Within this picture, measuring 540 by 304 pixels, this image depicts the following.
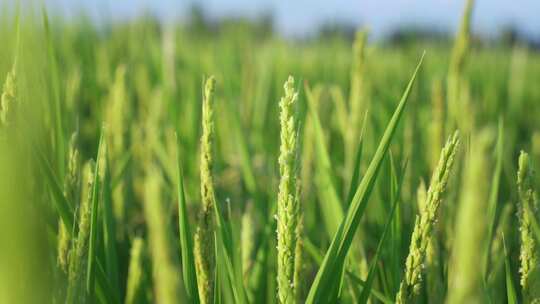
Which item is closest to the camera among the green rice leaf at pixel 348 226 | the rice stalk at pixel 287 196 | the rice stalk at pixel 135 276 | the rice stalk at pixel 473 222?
the rice stalk at pixel 473 222

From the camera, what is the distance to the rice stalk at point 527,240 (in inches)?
22.0

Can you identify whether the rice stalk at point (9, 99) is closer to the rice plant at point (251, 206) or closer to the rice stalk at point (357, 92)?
the rice plant at point (251, 206)

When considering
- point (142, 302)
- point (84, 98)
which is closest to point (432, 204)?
point (142, 302)

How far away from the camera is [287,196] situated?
1.59 ft

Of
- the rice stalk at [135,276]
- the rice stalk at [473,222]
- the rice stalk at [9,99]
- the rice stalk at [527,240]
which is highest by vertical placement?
the rice stalk at [9,99]

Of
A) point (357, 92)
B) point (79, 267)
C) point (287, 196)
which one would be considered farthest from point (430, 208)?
point (357, 92)

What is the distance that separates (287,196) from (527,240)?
9.8 inches

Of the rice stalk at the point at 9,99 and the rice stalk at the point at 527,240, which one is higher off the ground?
the rice stalk at the point at 9,99

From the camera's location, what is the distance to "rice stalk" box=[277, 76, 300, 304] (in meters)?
0.48

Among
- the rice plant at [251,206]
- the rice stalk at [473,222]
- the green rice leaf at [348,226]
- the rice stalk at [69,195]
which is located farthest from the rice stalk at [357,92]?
the rice stalk at [473,222]

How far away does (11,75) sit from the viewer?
55 cm

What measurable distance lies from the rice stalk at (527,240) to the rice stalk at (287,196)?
0.77 feet

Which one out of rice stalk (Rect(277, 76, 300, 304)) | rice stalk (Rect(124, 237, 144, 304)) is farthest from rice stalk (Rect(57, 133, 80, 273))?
rice stalk (Rect(277, 76, 300, 304))

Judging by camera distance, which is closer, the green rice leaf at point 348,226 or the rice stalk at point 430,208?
the rice stalk at point 430,208
